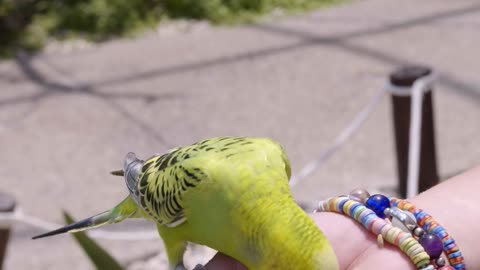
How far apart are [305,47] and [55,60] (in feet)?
4.18

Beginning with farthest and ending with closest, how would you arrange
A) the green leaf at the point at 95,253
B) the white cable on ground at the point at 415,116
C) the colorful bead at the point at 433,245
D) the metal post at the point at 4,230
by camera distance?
the white cable on ground at the point at 415,116 → the metal post at the point at 4,230 → the green leaf at the point at 95,253 → the colorful bead at the point at 433,245

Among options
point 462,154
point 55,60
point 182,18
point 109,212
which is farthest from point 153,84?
point 109,212

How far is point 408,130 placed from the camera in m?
1.94

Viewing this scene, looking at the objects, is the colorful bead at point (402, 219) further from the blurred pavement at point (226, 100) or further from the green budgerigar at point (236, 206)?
the blurred pavement at point (226, 100)

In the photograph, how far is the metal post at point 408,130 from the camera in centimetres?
188

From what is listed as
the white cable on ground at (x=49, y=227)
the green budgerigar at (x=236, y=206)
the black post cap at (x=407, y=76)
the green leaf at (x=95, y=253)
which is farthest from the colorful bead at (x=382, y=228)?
the black post cap at (x=407, y=76)

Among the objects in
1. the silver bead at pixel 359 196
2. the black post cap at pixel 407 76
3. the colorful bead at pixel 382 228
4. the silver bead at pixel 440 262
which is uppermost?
the silver bead at pixel 359 196

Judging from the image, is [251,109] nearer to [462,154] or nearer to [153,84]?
[153,84]

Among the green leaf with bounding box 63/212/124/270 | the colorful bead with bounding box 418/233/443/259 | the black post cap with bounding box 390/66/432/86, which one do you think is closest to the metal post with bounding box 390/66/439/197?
the black post cap with bounding box 390/66/432/86

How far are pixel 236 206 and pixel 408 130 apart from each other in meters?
1.29

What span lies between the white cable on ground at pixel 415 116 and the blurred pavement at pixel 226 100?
1.61 ft

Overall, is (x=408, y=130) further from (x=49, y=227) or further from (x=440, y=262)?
(x=440, y=262)

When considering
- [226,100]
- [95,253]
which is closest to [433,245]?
[95,253]

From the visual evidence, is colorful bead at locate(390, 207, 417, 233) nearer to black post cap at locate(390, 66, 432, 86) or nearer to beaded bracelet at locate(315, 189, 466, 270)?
beaded bracelet at locate(315, 189, 466, 270)
